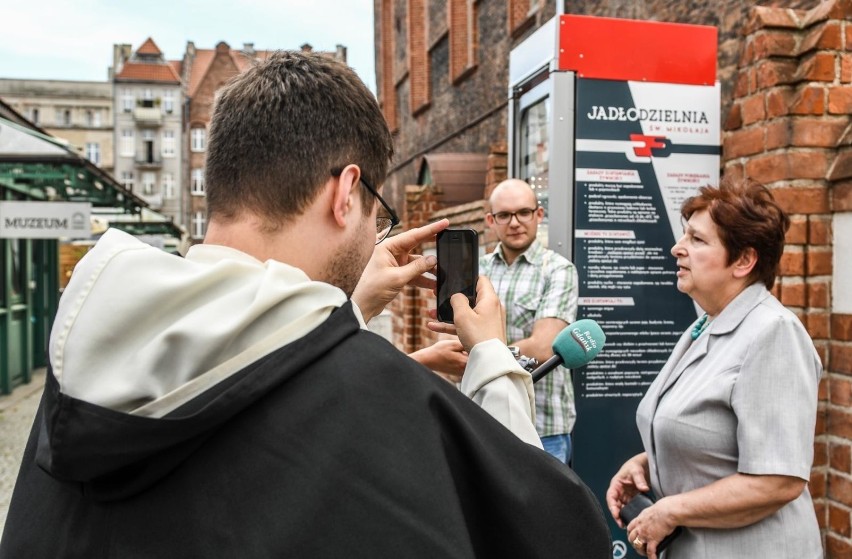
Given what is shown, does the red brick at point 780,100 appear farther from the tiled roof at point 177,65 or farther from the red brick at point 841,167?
the tiled roof at point 177,65

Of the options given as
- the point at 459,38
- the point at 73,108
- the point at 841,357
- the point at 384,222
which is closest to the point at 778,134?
the point at 841,357

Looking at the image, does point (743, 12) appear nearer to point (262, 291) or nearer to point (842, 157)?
point (842, 157)

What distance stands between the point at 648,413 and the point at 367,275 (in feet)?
4.60

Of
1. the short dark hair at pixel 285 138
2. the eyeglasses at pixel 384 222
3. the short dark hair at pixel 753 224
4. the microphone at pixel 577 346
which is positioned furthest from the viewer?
the short dark hair at pixel 753 224

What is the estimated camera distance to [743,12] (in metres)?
4.41

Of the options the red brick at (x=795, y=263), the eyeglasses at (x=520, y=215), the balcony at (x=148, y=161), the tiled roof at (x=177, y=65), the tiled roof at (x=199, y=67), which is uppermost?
the tiled roof at (x=177, y=65)

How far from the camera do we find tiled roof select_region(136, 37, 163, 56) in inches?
2377

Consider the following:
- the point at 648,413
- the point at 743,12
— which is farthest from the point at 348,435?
the point at 743,12

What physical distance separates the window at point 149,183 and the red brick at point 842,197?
195 ft

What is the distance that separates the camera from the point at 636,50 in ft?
11.8

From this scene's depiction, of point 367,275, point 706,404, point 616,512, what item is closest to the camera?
point 367,275

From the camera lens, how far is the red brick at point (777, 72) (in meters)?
3.12

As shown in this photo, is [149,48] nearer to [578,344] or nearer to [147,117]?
[147,117]

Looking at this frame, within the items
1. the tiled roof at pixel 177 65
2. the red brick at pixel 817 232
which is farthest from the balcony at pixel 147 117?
the red brick at pixel 817 232
